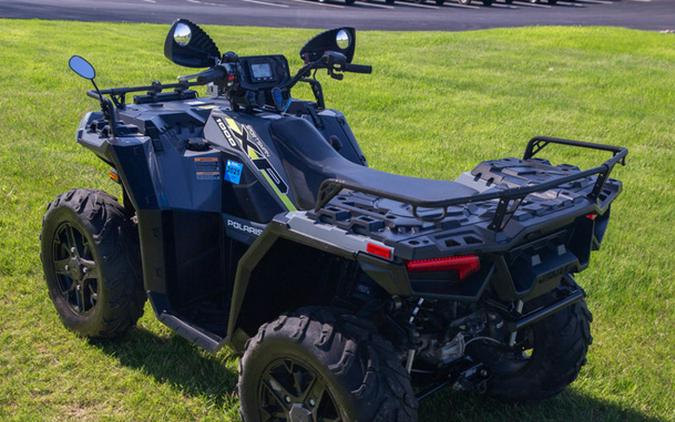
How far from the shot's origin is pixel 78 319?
4.77 meters

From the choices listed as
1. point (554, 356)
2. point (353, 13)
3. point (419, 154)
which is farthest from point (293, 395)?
point (353, 13)

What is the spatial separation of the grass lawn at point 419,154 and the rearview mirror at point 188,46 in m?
1.72

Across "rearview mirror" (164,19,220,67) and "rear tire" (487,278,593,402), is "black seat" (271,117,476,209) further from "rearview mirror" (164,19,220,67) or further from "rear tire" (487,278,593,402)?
"rear tire" (487,278,593,402)

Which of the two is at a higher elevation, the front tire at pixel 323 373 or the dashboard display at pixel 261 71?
the dashboard display at pixel 261 71

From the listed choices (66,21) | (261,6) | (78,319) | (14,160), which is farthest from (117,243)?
(261,6)

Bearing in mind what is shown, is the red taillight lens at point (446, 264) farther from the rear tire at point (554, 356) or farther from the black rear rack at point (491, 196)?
the rear tire at point (554, 356)

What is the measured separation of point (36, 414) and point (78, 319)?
753 millimetres

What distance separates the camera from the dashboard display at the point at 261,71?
4367 millimetres

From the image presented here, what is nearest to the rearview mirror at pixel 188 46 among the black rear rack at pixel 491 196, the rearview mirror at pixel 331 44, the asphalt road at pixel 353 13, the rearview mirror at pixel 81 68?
the rearview mirror at pixel 81 68

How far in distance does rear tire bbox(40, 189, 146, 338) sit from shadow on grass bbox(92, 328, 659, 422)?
221mm

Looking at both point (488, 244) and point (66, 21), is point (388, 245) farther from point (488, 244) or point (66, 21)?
point (66, 21)

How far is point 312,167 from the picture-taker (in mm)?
3953

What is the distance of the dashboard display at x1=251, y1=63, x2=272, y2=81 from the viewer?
4.37 metres

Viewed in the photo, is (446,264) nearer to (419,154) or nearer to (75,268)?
(75,268)
